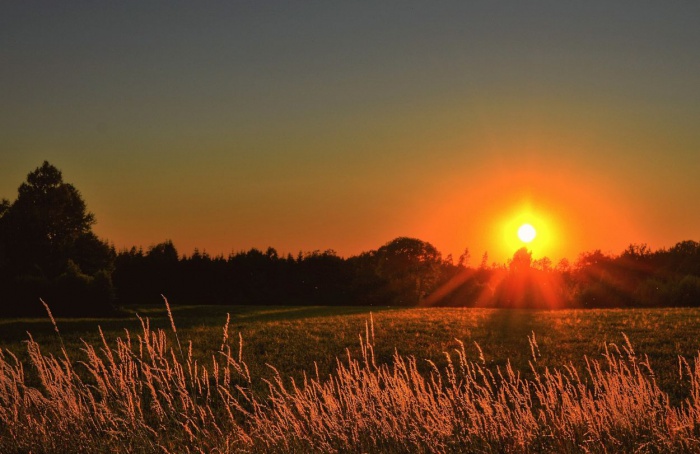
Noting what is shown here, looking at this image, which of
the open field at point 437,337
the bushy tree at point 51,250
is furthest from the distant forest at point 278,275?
the open field at point 437,337

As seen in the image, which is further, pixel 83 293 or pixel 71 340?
pixel 83 293

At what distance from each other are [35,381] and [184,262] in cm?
4731

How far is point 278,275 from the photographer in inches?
2421

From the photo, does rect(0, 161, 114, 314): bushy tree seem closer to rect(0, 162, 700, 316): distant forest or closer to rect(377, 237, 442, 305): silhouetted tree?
rect(0, 162, 700, 316): distant forest

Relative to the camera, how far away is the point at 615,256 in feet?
171

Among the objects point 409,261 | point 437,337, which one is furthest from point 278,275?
point 437,337

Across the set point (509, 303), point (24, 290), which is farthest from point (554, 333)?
point (24, 290)

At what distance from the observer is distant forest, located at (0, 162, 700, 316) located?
34.9 m

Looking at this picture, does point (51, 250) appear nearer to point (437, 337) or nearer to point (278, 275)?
point (278, 275)

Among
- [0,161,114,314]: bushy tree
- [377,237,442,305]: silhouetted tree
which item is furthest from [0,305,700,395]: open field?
[377,237,442,305]: silhouetted tree

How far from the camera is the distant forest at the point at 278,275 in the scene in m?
34.9

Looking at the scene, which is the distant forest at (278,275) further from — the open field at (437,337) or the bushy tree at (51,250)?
the open field at (437,337)

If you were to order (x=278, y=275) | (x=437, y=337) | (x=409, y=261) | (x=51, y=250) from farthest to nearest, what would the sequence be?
(x=409, y=261) < (x=278, y=275) < (x=51, y=250) < (x=437, y=337)

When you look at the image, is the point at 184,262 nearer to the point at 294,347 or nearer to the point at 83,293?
the point at 83,293
